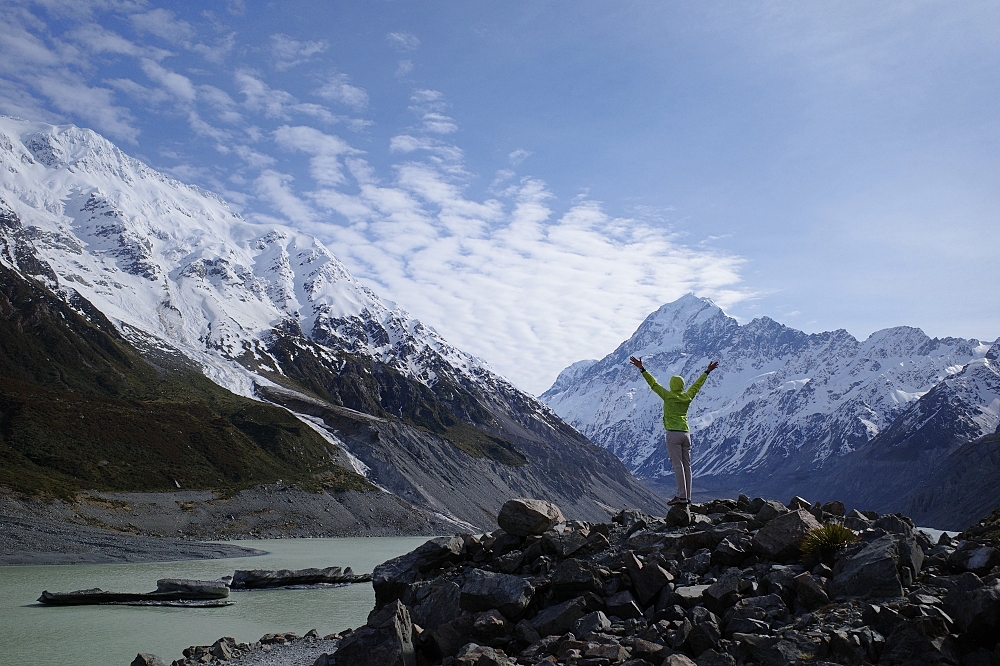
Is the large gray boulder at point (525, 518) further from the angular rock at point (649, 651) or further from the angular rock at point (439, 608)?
the angular rock at point (649, 651)

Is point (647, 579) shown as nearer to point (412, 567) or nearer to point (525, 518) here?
point (525, 518)

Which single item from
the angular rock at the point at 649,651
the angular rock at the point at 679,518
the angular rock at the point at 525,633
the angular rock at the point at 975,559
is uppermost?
the angular rock at the point at 975,559

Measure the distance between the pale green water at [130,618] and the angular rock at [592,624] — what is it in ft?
58.7

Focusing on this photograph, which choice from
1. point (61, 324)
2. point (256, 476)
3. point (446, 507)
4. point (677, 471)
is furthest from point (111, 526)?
point (61, 324)

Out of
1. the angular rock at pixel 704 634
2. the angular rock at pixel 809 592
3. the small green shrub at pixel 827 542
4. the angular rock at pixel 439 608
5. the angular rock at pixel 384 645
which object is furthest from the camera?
the angular rock at pixel 439 608

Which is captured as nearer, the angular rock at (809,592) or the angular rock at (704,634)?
the angular rock at (704,634)

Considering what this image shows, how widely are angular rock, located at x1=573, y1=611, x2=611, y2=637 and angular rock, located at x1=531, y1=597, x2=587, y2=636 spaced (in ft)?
0.78

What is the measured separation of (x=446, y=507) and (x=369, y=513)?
110 feet

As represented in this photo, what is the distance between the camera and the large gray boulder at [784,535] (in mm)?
12844

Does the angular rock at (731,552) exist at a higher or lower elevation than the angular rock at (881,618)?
higher

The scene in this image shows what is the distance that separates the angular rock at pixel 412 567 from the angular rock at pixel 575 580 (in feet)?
13.9

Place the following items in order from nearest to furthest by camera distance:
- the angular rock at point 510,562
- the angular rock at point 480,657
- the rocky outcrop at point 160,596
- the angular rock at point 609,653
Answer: the angular rock at point 609,653
the angular rock at point 480,657
the angular rock at point 510,562
the rocky outcrop at point 160,596

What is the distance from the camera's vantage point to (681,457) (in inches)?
682

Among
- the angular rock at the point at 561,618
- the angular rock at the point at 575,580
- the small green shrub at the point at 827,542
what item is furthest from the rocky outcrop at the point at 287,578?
the small green shrub at the point at 827,542
